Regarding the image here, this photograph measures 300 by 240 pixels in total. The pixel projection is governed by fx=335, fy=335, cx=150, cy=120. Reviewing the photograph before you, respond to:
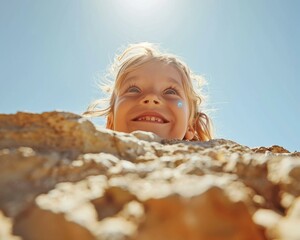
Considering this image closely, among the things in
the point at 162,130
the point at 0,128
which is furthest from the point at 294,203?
the point at 162,130

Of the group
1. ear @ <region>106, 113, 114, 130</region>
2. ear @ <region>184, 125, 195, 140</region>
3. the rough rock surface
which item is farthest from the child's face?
the rough rock surface

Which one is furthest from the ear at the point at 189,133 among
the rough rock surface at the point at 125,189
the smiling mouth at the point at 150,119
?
the rough rock surface at the point at 125,189

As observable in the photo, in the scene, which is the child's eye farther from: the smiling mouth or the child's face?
the smiling mouth

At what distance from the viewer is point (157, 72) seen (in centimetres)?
323

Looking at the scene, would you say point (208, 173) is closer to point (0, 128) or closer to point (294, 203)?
point (294, 203)

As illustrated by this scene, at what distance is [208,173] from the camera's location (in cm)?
78

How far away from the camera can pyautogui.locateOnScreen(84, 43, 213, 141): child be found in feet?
9.64

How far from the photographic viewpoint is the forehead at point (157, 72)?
3.19 meters

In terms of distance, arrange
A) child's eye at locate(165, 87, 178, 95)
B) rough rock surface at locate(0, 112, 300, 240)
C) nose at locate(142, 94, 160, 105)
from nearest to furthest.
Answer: rough rock surface at locate(0, 112, 300, 240), nose at locate(142, 94, 160, 105), child's eye at locate(165, 87, 178, 95)

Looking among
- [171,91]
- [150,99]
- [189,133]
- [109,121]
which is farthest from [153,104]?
[109,121]

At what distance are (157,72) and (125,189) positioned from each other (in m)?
2.59

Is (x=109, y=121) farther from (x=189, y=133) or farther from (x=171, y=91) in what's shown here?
→ (x=171, y=91)

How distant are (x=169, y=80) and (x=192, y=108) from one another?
83cm

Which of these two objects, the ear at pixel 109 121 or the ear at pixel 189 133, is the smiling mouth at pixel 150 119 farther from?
the ear at pixel 109 121
